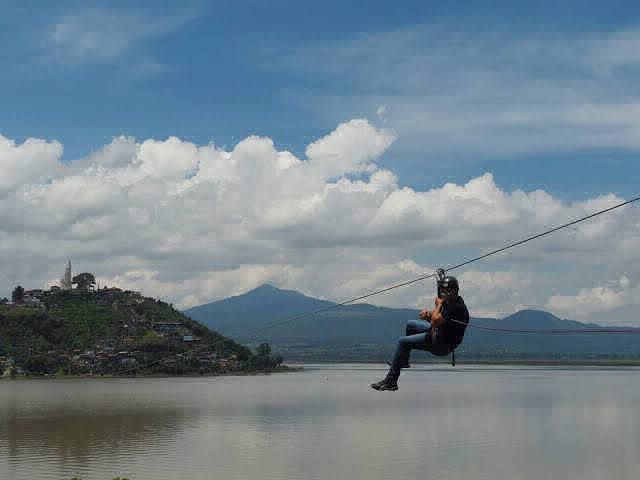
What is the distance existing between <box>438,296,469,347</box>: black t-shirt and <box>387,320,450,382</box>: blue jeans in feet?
0.57

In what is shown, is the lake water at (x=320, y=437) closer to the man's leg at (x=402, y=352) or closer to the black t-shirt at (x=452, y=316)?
the man's leg at (x=402, y=352)

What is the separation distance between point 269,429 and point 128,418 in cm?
2819

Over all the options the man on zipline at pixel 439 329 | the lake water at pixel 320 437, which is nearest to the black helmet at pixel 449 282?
the man on zipline at pixel 439 329

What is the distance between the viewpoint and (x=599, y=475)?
69.0m

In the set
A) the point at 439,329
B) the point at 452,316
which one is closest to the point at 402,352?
the point at 439,329

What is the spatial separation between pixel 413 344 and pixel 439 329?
30.2 inches

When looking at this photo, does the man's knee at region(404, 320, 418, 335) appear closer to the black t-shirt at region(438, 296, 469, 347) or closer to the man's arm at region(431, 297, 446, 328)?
the man's arm at region(431, 297, 446, 328)

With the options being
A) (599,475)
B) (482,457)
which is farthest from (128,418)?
(599,475)

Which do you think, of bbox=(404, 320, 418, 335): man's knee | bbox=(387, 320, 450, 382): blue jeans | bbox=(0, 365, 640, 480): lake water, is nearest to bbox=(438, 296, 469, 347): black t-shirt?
bbox=(387, 320, 450, 382): blue jeans

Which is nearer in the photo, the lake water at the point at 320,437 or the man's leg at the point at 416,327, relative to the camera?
the man's leg at the point at 416,327

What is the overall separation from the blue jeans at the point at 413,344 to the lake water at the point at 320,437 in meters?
53.7

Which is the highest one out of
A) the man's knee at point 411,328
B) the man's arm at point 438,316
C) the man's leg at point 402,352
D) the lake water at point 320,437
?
the man's arm at point 438,316

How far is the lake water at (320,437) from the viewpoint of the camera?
70625 mm

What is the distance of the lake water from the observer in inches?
2781
